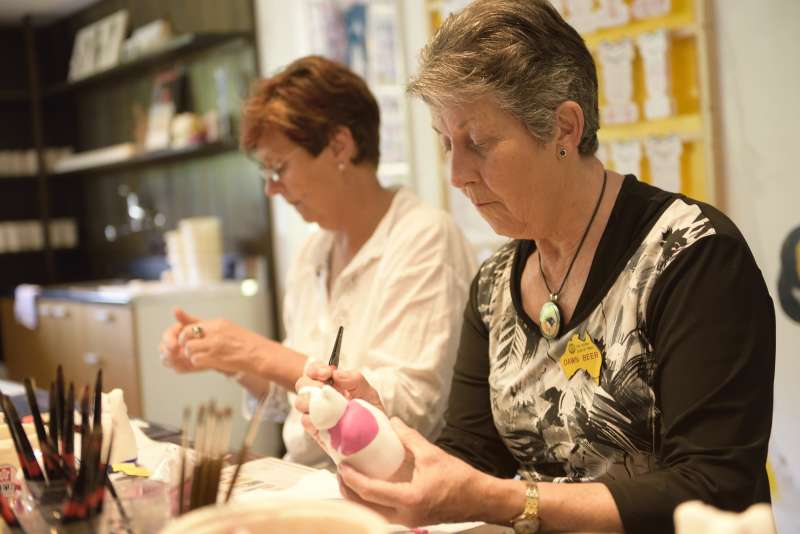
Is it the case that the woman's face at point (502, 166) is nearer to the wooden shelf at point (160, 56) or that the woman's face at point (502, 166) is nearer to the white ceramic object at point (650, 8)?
the white ceramic object at point (650, 8)

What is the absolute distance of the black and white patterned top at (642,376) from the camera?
111 cm

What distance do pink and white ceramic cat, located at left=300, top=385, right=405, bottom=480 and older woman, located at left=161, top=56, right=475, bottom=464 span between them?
719 mm

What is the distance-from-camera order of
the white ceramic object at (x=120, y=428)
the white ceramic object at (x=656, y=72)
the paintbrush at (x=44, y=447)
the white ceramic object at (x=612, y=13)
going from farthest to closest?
the white ceramic object at (x=612, y=13)
the white ceramic object at (x=656, y=72)
the white ceramic object at (x=120, y=428)
the paintbrush at (x=44, y=447)

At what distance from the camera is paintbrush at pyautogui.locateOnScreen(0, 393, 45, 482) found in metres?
1.03

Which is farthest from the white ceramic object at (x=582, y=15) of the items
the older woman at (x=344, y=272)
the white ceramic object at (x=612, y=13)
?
the older woman at (x=344, y=272)

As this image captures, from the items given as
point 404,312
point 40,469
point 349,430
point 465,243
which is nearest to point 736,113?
point 465,243

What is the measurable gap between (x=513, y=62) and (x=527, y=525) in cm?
65

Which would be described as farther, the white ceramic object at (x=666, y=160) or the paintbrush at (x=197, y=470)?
the white ceramic object at (x=666, y=160)

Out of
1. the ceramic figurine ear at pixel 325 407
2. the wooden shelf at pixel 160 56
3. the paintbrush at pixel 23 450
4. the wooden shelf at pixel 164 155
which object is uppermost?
the wooden shelf at pixel 160 56

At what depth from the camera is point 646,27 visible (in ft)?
8.44

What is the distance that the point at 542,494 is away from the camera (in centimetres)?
108

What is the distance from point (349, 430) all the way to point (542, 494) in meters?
0.28

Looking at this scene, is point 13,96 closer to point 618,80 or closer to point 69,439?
point 618,80

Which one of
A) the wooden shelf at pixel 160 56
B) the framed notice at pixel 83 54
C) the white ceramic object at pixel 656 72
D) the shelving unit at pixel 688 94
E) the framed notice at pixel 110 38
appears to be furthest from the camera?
the framed notice at pixel 83 54
